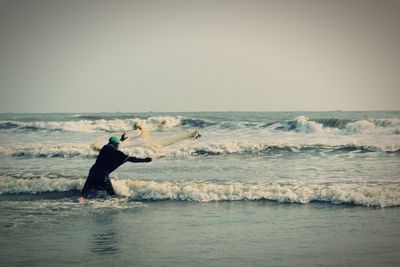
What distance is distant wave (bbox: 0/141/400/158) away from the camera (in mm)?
16562

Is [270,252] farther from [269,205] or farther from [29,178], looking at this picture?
[29,178]

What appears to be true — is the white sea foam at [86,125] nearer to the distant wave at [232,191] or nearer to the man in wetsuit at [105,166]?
the distant wave at [232,191]

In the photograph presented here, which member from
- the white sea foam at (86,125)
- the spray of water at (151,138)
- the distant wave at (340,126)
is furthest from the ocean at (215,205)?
the white sea foam at (86,125)

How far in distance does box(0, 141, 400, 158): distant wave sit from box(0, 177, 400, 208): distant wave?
514 cm

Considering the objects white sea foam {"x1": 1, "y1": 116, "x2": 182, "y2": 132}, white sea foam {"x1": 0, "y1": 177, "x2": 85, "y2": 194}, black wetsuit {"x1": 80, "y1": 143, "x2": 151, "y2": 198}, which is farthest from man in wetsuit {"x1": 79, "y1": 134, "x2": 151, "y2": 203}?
white sea foam {"x1": 1, "y1": 116, "x2": 182, "y2": 132}

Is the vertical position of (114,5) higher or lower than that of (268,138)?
higher

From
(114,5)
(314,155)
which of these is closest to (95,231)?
(314,155)

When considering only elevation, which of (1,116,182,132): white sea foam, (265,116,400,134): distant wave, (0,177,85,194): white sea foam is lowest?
(0,177,85,194): white sea foam

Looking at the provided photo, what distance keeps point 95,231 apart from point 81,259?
138 cm

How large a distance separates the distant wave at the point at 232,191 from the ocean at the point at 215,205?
0.02 meters

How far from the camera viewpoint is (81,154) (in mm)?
18125

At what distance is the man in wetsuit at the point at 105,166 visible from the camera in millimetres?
9976

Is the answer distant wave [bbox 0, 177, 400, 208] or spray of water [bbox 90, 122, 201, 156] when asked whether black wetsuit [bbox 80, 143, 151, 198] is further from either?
distant wave [bbox 0, 177, 400, 208]

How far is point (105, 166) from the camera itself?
32.9ft
